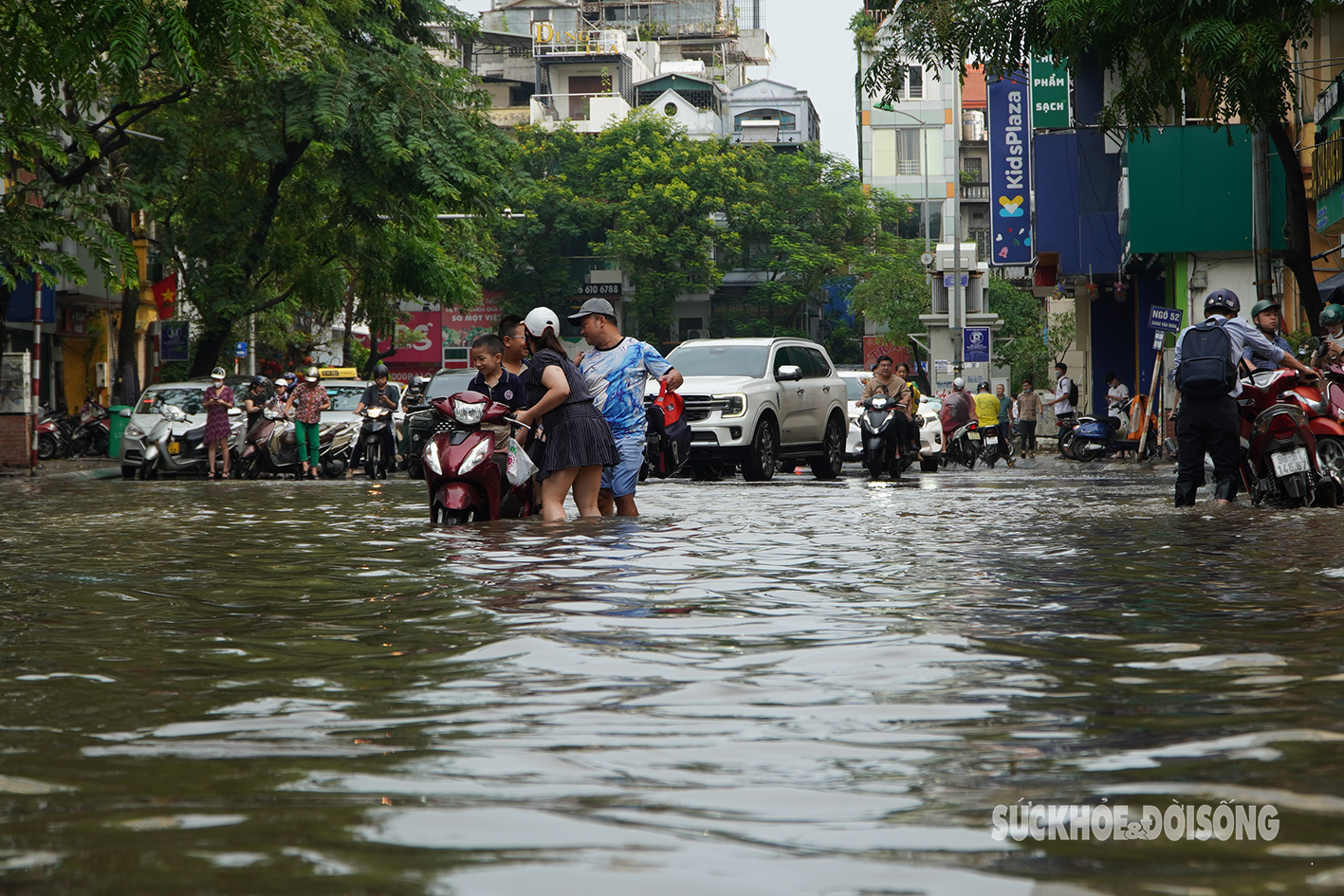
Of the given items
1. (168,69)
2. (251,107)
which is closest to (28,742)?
(168,69)

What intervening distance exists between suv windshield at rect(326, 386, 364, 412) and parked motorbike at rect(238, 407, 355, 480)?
1041mm

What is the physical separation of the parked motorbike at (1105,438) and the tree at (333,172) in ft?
36.4

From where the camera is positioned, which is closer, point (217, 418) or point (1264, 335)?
point (1264, 335)

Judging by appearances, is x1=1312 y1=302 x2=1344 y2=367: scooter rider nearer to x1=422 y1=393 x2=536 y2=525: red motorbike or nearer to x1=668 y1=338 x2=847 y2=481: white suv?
x1=422 y1=393 x2=536 y2=525: red motorbike

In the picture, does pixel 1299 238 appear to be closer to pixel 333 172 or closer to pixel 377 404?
pixel 377 404

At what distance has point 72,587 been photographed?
779cm

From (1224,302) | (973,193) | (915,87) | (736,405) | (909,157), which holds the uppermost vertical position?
(915,87)

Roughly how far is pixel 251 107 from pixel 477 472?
63.1 ft

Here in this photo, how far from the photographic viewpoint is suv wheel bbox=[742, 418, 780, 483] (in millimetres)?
20578

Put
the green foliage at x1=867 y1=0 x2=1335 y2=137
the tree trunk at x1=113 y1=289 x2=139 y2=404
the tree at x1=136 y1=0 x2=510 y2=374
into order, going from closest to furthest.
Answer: the green foliage at x1=867 y1=0 x2=1335 y2=137, the tree at x1=136 y1=0 x2=510 y2=374, the tree trunk at x1=113 y1=289 x2=139 y2=404

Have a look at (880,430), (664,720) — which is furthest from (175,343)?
(664,720)

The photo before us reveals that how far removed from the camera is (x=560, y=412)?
10609 mm

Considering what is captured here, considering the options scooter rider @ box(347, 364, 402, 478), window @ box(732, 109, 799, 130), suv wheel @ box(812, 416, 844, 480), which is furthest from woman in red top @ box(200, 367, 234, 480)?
window @ box(732, 109, 799, 130)

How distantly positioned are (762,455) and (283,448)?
24.5ft
